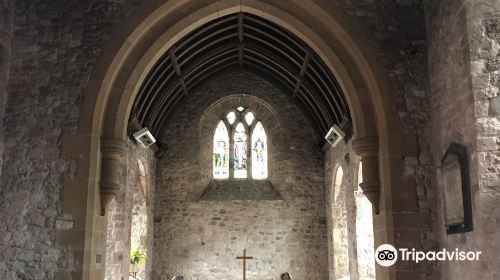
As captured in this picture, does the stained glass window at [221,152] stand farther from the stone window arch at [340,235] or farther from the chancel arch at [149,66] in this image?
the chancel arch at [149,66]

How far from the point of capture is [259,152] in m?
12.4

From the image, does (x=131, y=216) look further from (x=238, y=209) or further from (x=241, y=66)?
(x=241, y=66)

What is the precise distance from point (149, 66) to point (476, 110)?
4.19m

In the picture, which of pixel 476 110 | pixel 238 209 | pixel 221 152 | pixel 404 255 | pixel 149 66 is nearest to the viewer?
pixel 476 110

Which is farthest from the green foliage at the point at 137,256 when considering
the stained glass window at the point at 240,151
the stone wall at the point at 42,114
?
the stone wall at the point at 42,114

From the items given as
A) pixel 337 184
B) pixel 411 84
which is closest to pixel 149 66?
pixel 411 84

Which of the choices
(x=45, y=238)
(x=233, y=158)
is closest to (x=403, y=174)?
(x=45, y=238)

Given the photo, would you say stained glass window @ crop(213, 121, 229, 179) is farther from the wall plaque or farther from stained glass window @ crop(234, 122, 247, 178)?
the wall plaque

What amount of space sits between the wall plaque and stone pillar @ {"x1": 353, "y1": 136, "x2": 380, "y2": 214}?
826 millimetres

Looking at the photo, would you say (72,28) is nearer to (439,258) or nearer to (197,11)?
(197,11)

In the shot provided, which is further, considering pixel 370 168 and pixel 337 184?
pixel 337 184

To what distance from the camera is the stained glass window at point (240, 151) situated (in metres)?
12.3

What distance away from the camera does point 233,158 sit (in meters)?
12.4

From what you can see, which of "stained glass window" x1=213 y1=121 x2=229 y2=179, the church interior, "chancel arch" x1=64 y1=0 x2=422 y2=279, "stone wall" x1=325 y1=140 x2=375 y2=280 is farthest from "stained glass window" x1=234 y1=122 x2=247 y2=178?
"chancel arch" x1=64 y1=0 x2=422 y2=279
